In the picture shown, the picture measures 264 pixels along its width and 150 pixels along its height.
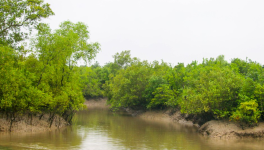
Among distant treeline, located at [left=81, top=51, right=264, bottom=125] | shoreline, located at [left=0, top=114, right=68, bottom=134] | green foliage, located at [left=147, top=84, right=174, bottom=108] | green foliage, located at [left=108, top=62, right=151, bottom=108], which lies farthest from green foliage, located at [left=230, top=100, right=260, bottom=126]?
green foliage, located at [left=108, top=62, right=151, bottom=108]

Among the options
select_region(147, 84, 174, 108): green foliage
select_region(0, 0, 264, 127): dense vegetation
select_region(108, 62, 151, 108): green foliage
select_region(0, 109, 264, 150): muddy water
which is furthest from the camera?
select_region(108, 62, 151, 108): green foliage

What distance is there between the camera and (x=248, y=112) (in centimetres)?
2731

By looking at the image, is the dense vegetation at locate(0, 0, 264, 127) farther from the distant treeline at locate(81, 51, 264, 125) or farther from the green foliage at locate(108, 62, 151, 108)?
the green foliage at locate(108, 62, 151, 108)

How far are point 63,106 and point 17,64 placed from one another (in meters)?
6.91

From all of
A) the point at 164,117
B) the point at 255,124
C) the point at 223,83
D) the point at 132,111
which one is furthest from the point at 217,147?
the point at 132,111

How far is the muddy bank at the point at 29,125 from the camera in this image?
87.8ft

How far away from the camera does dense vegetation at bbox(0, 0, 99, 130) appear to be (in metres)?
25.7

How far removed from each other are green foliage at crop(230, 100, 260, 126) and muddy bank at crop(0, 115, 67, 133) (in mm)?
20840

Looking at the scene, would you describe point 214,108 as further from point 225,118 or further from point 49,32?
point 49,32

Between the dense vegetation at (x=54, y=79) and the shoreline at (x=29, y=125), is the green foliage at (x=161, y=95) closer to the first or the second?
the dense vegetation at (x=54, y=79)

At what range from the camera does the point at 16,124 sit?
27.4 metres

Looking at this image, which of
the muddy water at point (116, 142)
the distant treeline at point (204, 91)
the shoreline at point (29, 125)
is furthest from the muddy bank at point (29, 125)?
the distant treeline at point (204, 91)

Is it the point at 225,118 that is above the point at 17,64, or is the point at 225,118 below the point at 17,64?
below

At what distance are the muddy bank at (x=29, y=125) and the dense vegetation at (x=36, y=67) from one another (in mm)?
624
